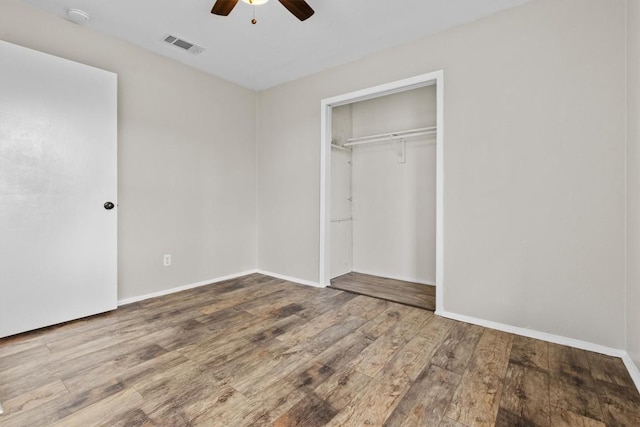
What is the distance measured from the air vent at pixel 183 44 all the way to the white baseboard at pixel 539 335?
11.5 ft

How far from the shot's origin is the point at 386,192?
420cm

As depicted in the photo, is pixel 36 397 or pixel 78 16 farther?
pixel 78 16

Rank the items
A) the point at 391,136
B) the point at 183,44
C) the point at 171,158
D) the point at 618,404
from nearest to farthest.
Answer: the point at 618,404 → the point at 183,44 → the point at 171,158 → the point at 391,136

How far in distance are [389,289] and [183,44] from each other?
3.43 metres

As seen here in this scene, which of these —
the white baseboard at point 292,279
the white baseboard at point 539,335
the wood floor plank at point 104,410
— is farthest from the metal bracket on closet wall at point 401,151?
the wood floor plank at point 104,410

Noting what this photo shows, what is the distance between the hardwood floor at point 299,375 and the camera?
1.48 m

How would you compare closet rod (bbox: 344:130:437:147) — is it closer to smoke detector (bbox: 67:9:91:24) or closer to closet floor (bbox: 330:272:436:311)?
closet floor (bbox: 330:272:436:311)

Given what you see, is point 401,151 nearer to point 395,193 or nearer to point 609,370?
point 395,193

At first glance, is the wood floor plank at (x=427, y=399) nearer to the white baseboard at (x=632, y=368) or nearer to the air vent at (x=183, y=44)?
the white baseboard at (x=632, y=368)

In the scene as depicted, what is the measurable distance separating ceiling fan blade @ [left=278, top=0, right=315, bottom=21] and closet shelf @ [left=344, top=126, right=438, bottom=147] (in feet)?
6.18

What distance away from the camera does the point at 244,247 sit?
4207mm

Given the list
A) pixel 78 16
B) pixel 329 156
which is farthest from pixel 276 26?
pixel 78 16

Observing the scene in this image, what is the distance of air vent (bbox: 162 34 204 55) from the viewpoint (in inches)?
115

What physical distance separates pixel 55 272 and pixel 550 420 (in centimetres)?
346
